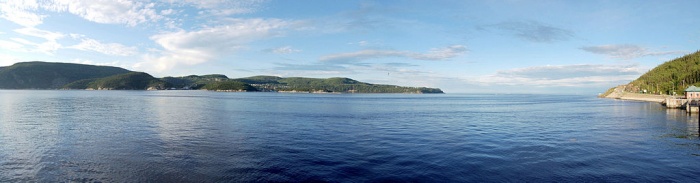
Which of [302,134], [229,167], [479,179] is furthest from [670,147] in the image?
[229,167]

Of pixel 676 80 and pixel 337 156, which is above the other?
pixel 676 80

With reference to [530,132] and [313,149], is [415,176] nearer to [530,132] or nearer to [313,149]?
[313,149]

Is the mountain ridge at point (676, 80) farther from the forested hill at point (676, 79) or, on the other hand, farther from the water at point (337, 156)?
the water at point (337, 156)

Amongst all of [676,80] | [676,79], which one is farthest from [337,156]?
[676,79]

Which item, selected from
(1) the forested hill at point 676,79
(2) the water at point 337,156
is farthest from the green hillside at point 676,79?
(2) the water at point 337,156

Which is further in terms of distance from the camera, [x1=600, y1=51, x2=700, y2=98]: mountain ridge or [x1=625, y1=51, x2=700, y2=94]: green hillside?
[x1=625, y1=51, x2=700, y2=94]: green hillside

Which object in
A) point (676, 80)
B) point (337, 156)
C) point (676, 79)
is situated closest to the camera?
point (337, 156)

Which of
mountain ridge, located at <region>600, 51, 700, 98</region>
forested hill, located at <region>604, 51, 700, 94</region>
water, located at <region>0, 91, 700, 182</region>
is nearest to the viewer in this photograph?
water, located at <region>0, 91, 700, 182</region>

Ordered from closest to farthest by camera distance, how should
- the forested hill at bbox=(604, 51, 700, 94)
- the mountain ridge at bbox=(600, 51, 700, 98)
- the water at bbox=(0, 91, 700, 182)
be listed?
the water at bbox=(0, 91, 700, 182), the mountain ridge at bbox=(600, 51, 700, 98), the forested hill at bbox=(604, 51, 700, 94)

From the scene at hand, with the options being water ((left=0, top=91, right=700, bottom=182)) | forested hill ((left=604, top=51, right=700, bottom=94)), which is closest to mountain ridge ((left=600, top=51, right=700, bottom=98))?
forested hill ((left=604, top=51, right=700, bottom=94))

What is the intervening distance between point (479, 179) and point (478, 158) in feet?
20.4

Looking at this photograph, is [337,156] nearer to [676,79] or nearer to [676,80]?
[676,80]

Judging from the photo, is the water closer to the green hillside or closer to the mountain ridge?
the mountain ridge

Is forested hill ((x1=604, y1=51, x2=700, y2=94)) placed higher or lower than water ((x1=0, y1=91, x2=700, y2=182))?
higher
